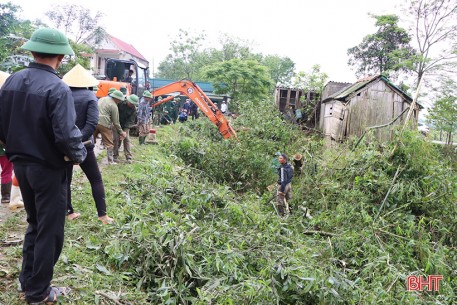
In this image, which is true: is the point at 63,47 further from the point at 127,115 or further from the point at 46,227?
the point at 127,115

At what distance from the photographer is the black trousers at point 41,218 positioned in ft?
7.83

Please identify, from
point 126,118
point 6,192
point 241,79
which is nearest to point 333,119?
point 126,118

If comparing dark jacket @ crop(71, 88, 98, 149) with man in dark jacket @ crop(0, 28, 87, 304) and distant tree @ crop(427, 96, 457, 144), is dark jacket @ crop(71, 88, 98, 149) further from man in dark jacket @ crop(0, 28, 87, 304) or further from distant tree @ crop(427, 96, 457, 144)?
distant tree @ crop(427, 96, 457, 144)

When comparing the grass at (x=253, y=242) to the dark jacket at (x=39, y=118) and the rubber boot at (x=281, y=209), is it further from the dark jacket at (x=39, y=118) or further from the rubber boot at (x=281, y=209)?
the dark jacket at (x=39, y=118)

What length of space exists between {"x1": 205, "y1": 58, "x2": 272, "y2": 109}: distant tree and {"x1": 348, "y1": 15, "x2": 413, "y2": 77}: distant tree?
6.79 m

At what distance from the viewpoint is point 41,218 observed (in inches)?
95.0

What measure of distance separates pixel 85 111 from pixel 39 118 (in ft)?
5.39

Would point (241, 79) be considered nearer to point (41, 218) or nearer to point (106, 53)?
point (106, 53)

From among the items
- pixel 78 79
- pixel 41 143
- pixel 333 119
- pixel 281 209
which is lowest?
pixel 281 209

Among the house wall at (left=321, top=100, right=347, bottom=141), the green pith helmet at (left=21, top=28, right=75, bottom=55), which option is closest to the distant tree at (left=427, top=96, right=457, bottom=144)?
the house wall at (left=321, top=100, right=347, bottom=141)

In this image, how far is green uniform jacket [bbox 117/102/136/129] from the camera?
25.6 ft

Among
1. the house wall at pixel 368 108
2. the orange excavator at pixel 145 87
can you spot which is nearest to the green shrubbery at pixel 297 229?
A: the orange excavator at pixel 145 87

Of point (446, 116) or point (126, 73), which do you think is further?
point (446, 116)

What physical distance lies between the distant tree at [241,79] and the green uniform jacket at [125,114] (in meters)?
14.7
